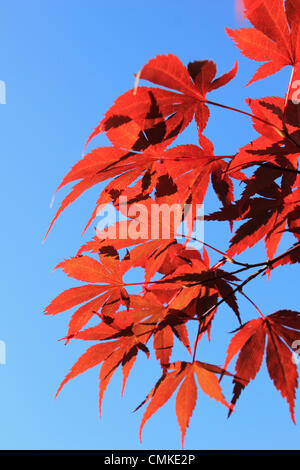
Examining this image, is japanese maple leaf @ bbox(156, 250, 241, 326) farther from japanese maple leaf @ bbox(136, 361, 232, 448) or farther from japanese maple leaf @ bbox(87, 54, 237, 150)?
japanese maple leaf @ bbox(87, 54, 237, 150)

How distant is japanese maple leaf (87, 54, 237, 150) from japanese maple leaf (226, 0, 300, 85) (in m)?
0.06

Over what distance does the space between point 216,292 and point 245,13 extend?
0.46 meters

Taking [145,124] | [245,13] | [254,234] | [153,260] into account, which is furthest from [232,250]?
[245,13]

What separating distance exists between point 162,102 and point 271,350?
46 centimetres

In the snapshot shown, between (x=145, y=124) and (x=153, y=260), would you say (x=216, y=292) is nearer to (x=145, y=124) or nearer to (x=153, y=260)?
(x=153, y=260)

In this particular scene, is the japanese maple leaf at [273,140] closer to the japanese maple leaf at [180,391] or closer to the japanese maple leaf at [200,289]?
the japanese maple leaf at [200,289]

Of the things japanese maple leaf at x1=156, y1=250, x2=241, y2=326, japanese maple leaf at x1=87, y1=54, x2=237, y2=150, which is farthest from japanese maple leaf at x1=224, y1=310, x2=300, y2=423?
japanese maple leaf at x1=87, y1=54, x2=237, y2=150

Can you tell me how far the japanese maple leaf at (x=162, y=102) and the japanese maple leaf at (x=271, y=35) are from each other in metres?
0.06

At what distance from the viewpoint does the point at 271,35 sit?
2.08ft

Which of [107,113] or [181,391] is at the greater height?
[107,113]

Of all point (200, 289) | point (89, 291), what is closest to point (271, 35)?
point (200, 289)

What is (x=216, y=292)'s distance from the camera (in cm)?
74

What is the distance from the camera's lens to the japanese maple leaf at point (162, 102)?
574 mm

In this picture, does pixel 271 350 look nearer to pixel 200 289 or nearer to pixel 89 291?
pixel 200 289
